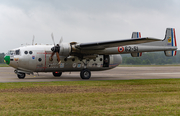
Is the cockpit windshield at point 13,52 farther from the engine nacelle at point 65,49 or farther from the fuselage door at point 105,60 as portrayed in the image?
the fuselage door at point 105,60

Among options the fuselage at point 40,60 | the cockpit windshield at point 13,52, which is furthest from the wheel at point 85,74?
the cockpit windshield at point 13,52

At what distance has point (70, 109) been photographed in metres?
8.34


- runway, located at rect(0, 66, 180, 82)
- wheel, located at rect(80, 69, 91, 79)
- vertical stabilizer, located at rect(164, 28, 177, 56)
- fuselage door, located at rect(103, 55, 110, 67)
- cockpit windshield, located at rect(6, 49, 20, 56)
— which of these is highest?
vertical stabilizer, located at rect(164, 28, 177, 56)

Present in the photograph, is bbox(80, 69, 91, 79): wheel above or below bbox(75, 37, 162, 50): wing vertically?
below

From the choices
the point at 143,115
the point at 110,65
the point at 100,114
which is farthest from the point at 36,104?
the point at 110,65

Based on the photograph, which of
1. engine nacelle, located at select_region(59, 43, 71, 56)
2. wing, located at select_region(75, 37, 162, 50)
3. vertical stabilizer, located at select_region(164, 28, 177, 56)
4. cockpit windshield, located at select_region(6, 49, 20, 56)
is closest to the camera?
wing, located at select_region(75, 37, 162, 50)

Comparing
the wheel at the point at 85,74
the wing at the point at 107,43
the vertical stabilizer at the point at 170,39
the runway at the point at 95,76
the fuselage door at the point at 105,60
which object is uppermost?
the vertical stabilizer at the point at 170,39

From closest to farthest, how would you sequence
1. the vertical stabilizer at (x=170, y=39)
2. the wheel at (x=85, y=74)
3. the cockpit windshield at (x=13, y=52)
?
the cockpit windshield at (x=13, y=52) < the wheel at (x=85, y=74) < the vertical stabilizer at (x=170, y=39)

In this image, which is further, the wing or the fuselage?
the fuselage

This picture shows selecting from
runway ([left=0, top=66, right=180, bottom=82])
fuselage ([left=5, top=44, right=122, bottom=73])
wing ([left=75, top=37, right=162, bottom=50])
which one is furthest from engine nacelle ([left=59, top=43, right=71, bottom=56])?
runway ([left=0, top=66, right=180, bottom=82])

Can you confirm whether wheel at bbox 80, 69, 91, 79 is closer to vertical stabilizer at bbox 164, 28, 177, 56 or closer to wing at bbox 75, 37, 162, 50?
wing at bbox 75, 37, 162, 50

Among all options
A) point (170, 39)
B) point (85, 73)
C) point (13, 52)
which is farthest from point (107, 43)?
point (170, 39)

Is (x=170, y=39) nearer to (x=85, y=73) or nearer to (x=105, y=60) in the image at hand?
(x=105, y=60)

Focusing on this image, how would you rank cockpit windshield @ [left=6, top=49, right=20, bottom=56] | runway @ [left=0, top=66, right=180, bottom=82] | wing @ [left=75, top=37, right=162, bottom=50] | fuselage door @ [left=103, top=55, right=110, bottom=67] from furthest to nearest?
fuselage door @ [left=103, top=55, right=110, bottom=67]
runway @ [left=0, top=66, right=180, bottom=82]
cockpit windshield @ [left=6, top=49, right=20, bottom=56]
wing @ [left=75, top=37, right=162, bottom=50]
